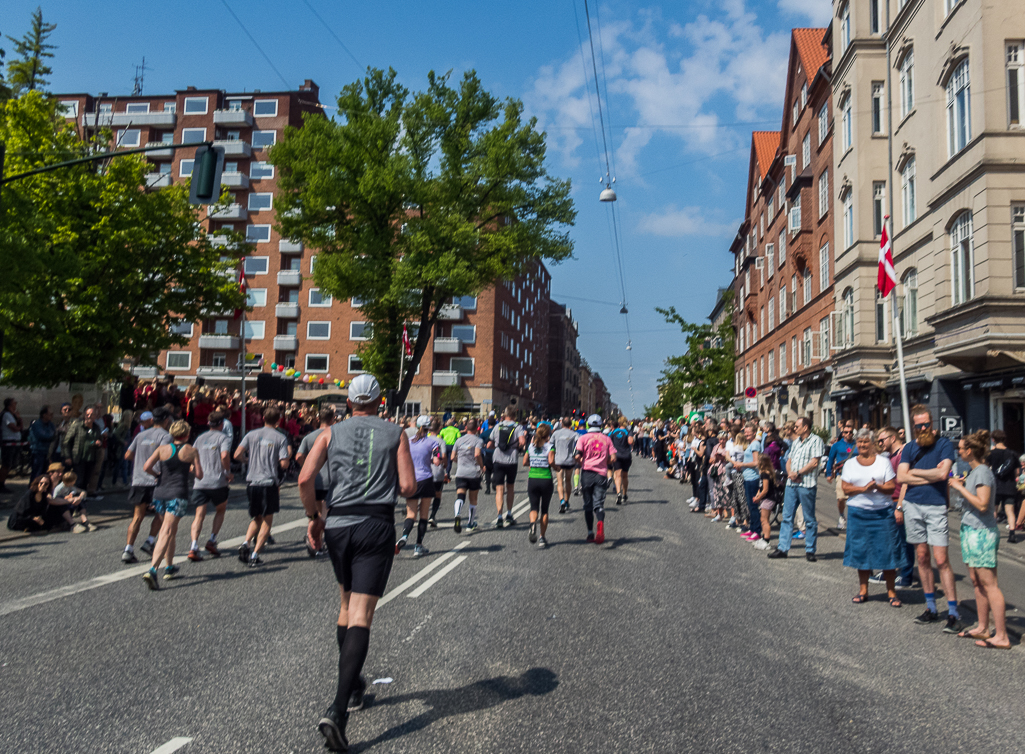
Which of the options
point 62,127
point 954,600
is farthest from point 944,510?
point 62,127

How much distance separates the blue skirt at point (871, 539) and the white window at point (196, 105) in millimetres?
69364

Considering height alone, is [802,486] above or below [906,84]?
below

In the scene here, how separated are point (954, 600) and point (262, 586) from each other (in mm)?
6517

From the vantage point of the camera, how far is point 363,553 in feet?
14.2

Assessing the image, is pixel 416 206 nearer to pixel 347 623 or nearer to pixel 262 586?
pixel 262 586

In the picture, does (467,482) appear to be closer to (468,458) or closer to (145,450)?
(468,458)

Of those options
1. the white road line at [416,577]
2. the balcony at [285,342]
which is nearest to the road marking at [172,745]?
the white road line at [416,577]

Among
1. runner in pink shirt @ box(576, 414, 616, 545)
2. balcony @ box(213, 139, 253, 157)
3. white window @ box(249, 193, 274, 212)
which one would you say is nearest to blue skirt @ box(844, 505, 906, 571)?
runner in pink shirt @ box(576, 414, 616, 545)

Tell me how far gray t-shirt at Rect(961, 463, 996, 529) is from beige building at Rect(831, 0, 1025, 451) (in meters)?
10.9

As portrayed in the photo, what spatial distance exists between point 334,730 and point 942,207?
21.0 meters

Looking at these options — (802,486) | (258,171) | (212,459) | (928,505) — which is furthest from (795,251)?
(258,171)

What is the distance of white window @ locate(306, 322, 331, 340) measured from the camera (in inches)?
2534

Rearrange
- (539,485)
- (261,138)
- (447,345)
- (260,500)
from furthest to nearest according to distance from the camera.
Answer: (261,138) < (447,345) < (539,485) < (260,500)

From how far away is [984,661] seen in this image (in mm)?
5875
